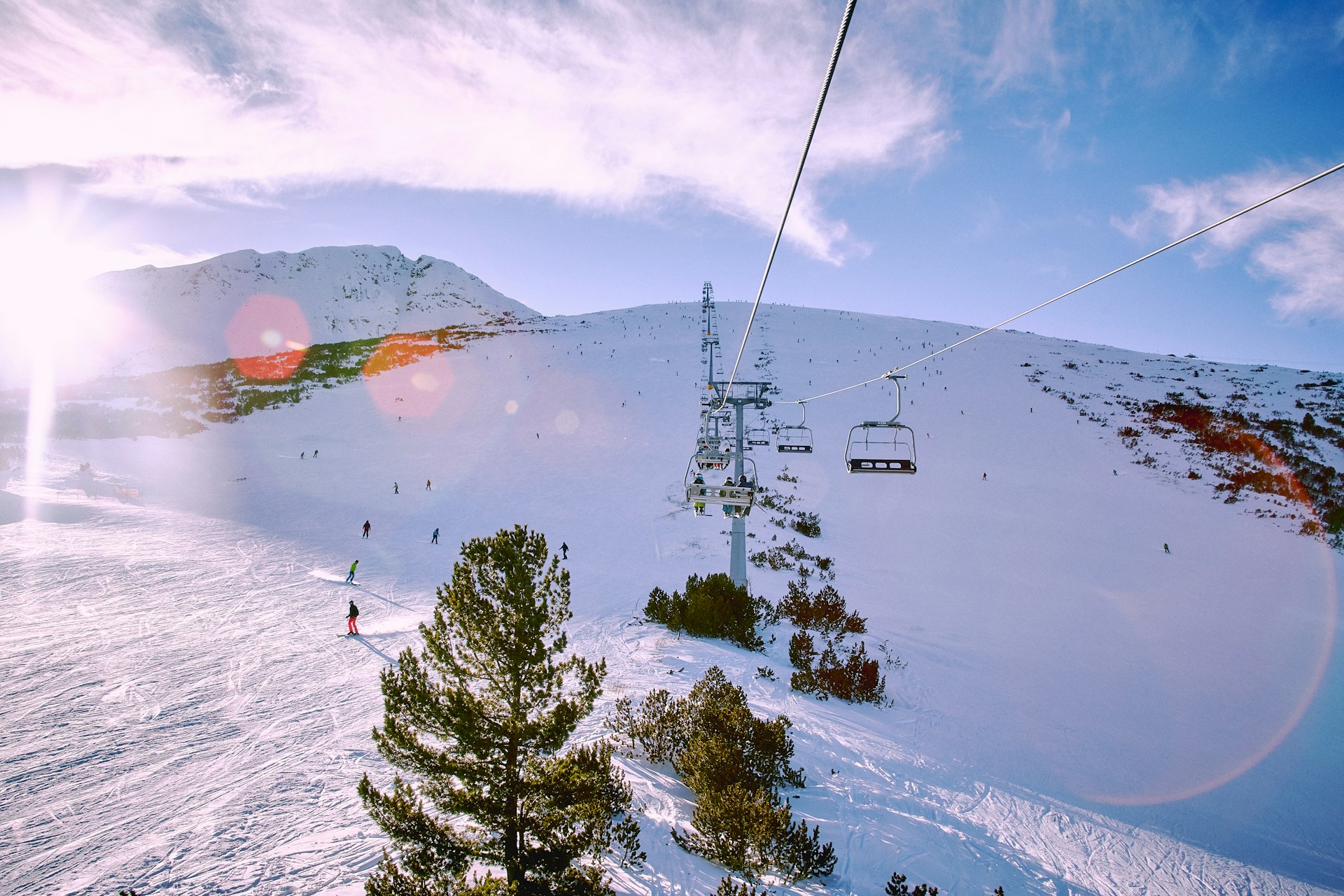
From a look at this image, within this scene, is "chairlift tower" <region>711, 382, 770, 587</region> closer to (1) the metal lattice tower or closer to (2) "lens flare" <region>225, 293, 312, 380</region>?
(1) the metal lattice tower

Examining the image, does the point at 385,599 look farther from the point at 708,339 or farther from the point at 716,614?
the point at 708,339

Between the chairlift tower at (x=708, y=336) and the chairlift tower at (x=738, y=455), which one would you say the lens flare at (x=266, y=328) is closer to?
the chairlift tower at (x=708, y=336)

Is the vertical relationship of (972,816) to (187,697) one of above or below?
below

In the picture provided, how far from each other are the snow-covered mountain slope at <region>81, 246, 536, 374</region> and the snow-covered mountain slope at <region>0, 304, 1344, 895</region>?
78.1m

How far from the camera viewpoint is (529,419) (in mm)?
39781

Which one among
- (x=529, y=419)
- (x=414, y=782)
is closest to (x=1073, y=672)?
(x=414, y=782)

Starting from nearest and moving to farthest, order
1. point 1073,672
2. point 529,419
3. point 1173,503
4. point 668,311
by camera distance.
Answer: point 1073,672 → point 1173,503 → point 529,419 → point 668,311

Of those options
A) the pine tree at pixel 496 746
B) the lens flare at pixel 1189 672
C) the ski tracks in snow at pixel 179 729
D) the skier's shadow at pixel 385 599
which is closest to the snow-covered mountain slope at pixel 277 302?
the skier's shadow at pixel 385 599

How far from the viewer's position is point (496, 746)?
5.51m

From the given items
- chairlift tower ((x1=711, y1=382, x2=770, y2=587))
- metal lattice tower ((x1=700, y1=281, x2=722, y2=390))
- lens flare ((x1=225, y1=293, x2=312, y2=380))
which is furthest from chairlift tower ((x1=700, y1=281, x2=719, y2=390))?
lens flare ((x1=225, y1=293, x2=312, y2=380))

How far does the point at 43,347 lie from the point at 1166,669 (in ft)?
499

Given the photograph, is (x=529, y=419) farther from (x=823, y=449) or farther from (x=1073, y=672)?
(x=1073, y=672)

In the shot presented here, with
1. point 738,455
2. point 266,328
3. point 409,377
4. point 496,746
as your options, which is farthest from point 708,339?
point 266,328

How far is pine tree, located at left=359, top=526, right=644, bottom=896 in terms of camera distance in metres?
5.25
